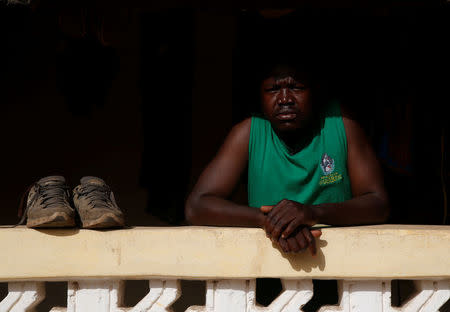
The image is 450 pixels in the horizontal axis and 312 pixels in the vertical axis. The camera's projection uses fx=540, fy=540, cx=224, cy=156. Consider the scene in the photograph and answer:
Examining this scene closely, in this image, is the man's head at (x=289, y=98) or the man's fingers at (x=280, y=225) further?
the man's head at (x=289, y=98)

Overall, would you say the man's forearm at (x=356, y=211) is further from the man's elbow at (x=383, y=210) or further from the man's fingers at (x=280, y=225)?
the man's fingers at (x=280, y=225)

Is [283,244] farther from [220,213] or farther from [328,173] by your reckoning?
[328,173]

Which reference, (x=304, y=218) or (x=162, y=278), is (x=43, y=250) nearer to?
(x=162, y=278)

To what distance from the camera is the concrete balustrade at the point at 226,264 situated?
1807 mm

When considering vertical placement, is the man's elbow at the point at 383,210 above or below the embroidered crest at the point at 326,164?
below

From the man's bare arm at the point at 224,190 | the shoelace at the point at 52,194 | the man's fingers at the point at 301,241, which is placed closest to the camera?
the man's fingers at the point at 301,241

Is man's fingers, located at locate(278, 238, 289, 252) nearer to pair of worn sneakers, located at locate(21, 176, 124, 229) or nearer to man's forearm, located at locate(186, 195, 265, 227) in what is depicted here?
man's forearm, located at locate(186, 195, 265, 227)

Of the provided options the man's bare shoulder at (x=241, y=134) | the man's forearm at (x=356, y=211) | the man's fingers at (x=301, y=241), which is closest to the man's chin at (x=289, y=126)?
the man's bare shoulder at (x=241, y=134)

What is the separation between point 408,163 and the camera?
11.6ft

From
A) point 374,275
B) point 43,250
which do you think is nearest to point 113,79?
point 43,250

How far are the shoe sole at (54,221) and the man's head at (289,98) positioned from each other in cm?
97

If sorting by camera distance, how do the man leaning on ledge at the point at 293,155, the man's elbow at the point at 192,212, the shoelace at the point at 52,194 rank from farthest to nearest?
the man leaning on ledge at the point at 293,155
the man's elbow at the point at 192,212
the shoelace at the point at 52,194

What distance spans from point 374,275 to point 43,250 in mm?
1118

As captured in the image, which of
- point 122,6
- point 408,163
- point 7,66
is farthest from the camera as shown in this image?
point 7,66
